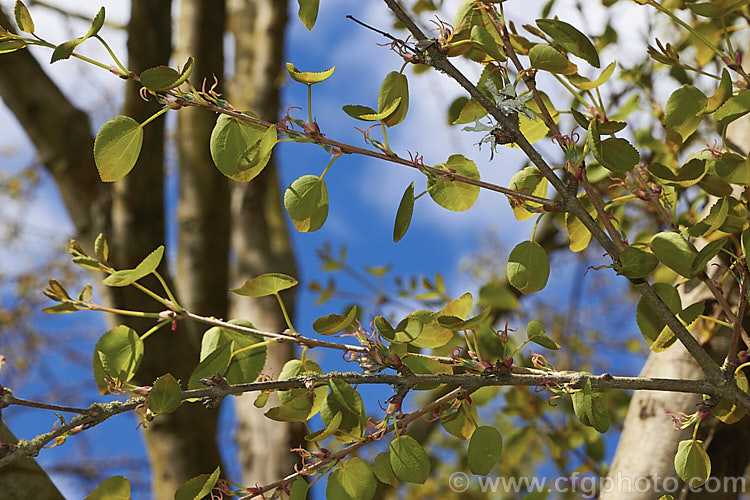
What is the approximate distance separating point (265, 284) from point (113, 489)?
0.69 feet

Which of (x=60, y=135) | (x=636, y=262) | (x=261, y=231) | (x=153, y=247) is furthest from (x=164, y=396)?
(x=261, y=231)

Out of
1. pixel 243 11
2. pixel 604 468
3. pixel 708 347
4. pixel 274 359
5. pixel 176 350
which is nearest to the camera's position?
pixel 708 347

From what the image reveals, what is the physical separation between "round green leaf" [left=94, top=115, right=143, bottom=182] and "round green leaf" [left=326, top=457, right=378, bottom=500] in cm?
31

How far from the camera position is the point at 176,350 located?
155 centimetres

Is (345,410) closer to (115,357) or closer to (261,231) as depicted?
(115,357)

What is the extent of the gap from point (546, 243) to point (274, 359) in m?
1.07

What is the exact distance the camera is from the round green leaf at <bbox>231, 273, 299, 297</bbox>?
57cm

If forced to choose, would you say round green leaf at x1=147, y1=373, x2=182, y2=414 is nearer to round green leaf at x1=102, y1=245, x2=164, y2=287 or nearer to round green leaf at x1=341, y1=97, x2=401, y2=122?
round green leaf at x1=102, y1=245, x2=164, y2=287

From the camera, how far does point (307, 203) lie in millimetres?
538

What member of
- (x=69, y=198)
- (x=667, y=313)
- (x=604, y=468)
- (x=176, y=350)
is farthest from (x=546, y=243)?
(x=667, y=313)

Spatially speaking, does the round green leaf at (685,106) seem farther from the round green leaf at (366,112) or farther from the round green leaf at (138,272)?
the round green leaf at (138,272)

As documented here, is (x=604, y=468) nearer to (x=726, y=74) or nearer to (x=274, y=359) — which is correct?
(x=726, y=74)

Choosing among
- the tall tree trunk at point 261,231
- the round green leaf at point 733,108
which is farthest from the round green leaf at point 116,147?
the tall tree trunk at point 261,231

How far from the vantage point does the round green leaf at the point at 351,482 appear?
546 mm
